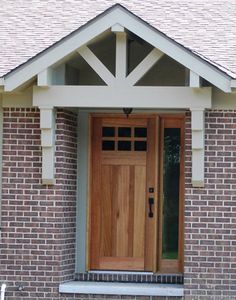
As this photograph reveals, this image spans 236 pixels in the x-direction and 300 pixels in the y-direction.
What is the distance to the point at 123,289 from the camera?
12320mm

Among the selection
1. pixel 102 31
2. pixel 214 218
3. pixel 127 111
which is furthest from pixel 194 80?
pixel 214 218

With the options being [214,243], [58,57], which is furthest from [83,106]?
[214,243]

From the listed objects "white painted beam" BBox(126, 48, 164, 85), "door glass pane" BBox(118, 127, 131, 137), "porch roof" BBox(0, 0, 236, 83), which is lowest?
"door glass pane" BBox(118, 127, 131, 137)

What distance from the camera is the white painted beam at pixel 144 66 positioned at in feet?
39.5

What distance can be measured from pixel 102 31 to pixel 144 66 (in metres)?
0.70

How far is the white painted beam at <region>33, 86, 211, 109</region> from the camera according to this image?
39.6 feet

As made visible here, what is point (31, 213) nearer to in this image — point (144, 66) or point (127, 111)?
point (127, 111)

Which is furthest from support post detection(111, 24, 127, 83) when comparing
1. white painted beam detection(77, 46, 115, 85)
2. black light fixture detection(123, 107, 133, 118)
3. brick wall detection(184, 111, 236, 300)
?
brick wall detection(184, 111, 236, 300)

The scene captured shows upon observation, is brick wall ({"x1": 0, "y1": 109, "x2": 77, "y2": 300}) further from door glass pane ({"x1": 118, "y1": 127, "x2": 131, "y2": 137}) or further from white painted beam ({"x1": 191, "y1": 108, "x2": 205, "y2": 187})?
white painted beam ({"x1": 191, "y1": 108, "x2": 205, "y2": 187})

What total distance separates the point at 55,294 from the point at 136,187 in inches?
78.1

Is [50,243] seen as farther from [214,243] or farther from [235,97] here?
[235,97]

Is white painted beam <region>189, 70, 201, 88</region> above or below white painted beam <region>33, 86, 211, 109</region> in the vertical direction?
above

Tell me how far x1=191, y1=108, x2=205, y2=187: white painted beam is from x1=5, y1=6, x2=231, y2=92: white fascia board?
0.52 metres

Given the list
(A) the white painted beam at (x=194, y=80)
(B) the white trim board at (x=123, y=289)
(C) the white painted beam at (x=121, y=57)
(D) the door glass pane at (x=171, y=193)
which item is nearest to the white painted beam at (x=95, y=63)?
(C) the white painted beam at (x=121, y=57)
